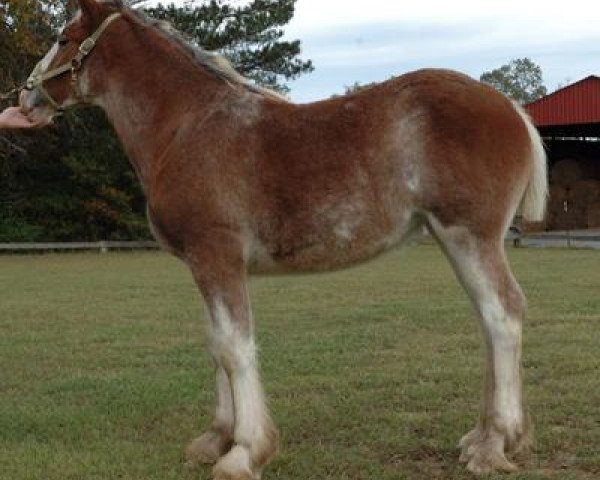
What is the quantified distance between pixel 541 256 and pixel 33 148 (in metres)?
19.1

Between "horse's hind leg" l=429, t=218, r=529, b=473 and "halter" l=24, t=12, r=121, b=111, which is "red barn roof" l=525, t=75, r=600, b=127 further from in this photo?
"halter" l=24, t=12, r=121, b=111

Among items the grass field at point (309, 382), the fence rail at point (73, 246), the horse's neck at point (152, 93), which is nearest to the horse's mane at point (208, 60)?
the horse's neck at point (152, 93)

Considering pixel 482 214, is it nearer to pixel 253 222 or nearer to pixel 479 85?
pixel 479 85

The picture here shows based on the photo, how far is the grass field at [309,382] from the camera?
4.96 metres

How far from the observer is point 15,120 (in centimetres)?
525

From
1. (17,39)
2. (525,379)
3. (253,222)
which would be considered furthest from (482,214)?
(17,39)

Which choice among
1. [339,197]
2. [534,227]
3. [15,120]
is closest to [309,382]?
[339,197]

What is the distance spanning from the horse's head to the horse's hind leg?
2.21m

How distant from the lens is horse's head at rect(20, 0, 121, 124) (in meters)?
5.04

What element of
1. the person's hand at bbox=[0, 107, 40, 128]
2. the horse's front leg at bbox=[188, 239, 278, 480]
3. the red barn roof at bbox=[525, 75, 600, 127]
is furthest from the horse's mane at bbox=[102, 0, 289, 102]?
the red barn roof at bbox=[525, 75, 600, 127]

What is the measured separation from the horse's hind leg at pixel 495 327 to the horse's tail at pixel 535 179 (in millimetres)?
432

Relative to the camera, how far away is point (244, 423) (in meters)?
4.60

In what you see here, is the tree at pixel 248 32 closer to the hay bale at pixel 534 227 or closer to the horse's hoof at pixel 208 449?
the hay bale at pixel 534 227

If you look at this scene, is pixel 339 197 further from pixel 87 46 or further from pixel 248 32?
pixel 248 32
